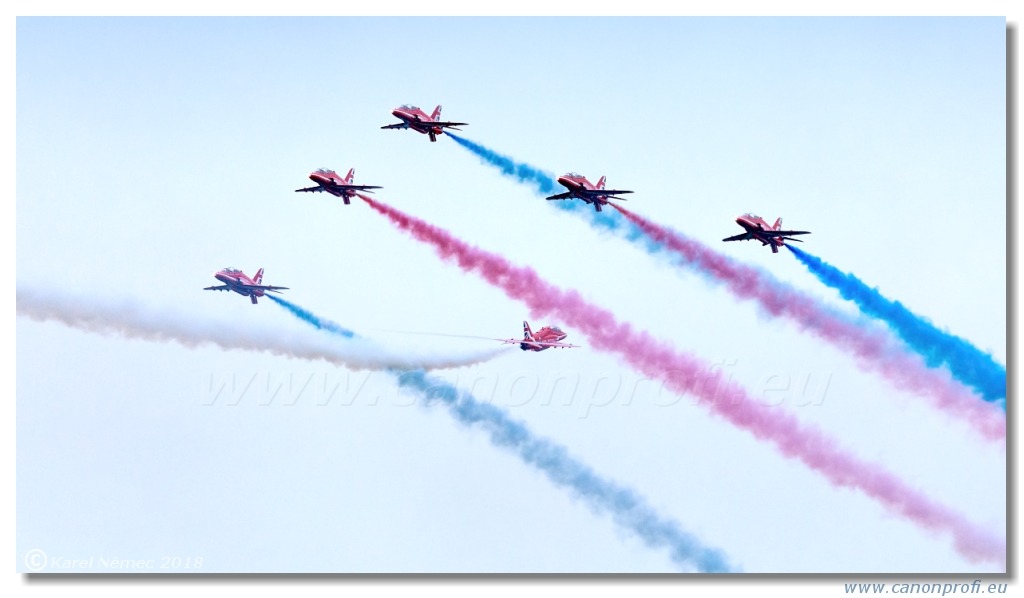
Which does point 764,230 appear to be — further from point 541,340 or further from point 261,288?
point 261,288

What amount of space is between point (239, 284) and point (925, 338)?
32797 millimetres

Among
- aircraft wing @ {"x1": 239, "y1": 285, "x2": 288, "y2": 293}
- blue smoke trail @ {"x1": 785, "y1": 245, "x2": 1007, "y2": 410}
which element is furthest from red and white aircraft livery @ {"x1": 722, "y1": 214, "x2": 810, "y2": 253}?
aircraft wing @ {"x1": 239, "y1": 285, "x2": 288, "y2": 293}

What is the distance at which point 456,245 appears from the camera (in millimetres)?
102812

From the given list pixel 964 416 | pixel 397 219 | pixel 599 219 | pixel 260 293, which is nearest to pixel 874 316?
pixel 964 416

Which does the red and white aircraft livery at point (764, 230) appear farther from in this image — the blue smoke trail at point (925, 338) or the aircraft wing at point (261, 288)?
the aircraft wing at point (261, 288)

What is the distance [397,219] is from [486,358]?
780cm

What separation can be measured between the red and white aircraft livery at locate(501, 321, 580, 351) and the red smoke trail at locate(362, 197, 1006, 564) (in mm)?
799

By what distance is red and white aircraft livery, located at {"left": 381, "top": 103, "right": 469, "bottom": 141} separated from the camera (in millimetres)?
100812

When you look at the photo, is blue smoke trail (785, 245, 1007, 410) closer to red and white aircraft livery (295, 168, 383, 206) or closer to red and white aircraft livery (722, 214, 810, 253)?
red and white aircraft livery (722, 214, 810, 253)

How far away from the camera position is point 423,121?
331 ft

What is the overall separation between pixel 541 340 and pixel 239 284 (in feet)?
49.7

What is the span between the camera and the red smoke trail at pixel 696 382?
325 ft

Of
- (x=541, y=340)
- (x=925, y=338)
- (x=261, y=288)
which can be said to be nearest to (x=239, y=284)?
(x=261, y=288)

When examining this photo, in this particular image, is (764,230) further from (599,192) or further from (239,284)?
(239,284)
